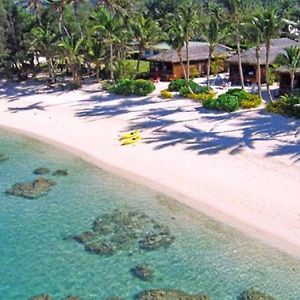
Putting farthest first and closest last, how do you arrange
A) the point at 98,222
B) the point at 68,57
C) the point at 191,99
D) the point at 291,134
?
the point at 68,57 → the point at 191,99 → the point at 291,134 → the point at 98,222

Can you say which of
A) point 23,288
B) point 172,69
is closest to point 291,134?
point 23,288

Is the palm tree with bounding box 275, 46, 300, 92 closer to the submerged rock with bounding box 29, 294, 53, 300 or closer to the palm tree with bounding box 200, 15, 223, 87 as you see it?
the palm tree with bounding box 200, 15, 223, 87

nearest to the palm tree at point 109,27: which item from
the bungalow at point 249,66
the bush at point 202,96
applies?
the bush at point 202,96

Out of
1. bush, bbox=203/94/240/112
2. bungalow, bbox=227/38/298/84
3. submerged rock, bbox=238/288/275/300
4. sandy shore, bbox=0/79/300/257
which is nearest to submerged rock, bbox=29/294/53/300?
submerged rock, bbox=238/288/275/300

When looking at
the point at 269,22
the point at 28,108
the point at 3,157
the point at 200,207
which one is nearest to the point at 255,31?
the point at 269,22

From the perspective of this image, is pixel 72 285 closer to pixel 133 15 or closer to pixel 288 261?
pixel 288 261

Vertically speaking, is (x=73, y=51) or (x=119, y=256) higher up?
(x=73, y=51)

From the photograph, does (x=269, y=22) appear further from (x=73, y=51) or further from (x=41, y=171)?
(x=73, y=51)

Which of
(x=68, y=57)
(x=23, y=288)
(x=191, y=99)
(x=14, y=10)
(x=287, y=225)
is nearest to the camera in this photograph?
(x=23, y=288)
